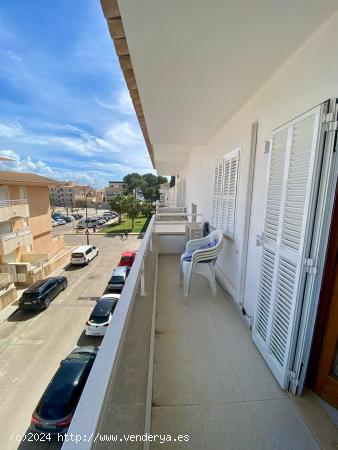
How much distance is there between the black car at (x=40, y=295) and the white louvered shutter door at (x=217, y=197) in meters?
7.92

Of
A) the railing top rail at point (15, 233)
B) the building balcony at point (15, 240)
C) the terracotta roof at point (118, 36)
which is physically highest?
the terracotta roof at point (118, 36)

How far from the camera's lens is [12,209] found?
1045 centimetres

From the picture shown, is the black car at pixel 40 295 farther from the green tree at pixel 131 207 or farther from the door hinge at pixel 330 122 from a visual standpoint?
the green tree at pixel 131 207

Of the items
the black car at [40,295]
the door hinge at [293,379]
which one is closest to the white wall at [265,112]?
the door hinge at [293,379]

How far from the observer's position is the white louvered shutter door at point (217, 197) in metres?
3.64

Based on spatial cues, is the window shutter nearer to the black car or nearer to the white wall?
the white wall

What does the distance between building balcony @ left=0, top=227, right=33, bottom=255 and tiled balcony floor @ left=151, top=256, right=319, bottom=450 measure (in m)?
11.0

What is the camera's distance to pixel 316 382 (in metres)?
1.53

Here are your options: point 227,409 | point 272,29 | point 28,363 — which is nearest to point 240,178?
point 272,29

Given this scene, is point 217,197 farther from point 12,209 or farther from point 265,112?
point 12,209

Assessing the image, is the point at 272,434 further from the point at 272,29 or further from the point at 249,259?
the point at 272,29

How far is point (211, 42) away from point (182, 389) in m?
2.56

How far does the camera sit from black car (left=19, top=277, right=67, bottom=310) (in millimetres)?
8172

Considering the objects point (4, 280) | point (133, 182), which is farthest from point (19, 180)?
point (133, 182)
